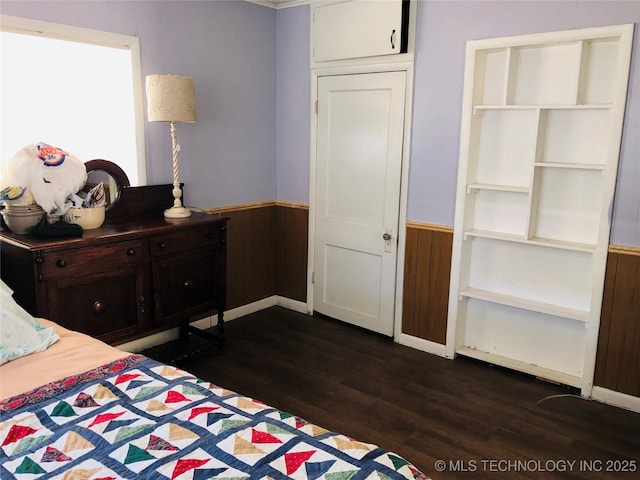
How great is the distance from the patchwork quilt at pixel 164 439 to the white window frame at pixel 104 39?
199cm

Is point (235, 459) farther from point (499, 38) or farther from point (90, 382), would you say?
point (499, 38)

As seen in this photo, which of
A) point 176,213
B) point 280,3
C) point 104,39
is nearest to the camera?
point 104,39

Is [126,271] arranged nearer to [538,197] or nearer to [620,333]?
[538,197]

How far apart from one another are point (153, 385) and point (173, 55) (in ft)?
8.20

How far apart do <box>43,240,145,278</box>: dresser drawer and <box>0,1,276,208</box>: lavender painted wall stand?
0.75m

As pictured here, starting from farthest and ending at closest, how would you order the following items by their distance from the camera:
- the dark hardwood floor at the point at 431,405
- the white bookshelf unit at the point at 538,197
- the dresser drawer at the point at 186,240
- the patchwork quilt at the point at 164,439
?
the dresser drawer at the point at 186,240
the white bookshelf unit at the point at 538,197
the dark hardwood floor at the point at 431,405
the patchwork quilt at the point at 164,439

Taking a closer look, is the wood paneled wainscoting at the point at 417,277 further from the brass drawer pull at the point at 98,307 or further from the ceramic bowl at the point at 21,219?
the ceramic bowl at the point at 21,219

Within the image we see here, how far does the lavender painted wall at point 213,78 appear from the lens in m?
3.29

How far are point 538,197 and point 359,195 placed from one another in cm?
127

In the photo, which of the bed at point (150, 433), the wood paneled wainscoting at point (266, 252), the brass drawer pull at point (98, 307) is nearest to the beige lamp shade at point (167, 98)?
the wood paneled wainscoting at point (266, 252)

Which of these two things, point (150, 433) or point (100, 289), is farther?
point (100, 289)

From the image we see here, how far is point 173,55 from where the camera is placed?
351 centimetres

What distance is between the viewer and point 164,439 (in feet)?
4.70

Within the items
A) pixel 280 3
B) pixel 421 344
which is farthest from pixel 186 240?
pixel 280 3
